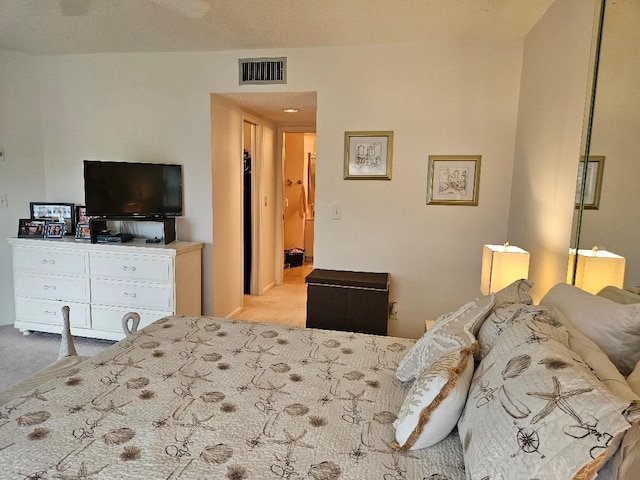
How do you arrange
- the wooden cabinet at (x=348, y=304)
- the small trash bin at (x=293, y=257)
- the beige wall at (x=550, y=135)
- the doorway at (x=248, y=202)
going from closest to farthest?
1. the beige wall at (x=550, y=135)
2. the wooden cabinet at (x=348, y=304)
3. the doorway at (x=248, y=202)
4. the small trash bin at (x=293, y=257)

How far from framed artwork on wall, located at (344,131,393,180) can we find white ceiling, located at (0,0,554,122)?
696 mm

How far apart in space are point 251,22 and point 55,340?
3.04 m

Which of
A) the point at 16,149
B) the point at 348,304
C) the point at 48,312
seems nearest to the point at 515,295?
the point at 348,304

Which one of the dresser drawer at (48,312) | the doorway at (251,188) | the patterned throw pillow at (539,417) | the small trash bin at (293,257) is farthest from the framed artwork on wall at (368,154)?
the small trash bin at (293,257)

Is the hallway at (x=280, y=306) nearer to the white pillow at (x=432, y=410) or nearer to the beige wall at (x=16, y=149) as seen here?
the beige wall at (x=16, y=149)

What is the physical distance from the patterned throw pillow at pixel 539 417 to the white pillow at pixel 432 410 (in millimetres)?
34

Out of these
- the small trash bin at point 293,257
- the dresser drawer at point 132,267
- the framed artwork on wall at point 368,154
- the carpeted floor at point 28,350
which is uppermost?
the framed artwork on wall at point 368,154

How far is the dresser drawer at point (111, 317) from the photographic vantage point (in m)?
3.28

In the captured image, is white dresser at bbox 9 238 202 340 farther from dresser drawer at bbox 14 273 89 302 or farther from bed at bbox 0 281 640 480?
bed at bbox 0 281 640 480

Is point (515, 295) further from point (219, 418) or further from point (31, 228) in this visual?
point (31, 228)

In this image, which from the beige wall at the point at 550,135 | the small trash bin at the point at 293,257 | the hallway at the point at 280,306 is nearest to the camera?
the beige wall at the point at 550,135

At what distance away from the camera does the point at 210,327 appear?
2.14 meters

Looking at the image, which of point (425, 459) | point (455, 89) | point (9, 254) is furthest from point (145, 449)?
point (9, 254)

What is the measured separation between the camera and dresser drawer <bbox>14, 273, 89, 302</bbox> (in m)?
3.38
